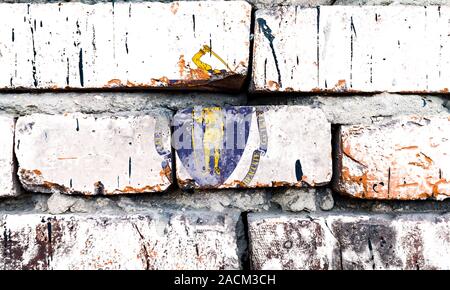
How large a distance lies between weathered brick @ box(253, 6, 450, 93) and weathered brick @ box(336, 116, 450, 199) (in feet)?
0.22

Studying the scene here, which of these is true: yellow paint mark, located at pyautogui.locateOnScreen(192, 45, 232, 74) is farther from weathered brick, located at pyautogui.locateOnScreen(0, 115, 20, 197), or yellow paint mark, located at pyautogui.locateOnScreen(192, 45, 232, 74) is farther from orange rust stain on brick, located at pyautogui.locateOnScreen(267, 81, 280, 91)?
weathered brick, located at pyautogui.locateOnScreen(0, 115, 20, 197)

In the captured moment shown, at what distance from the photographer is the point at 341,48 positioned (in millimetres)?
718

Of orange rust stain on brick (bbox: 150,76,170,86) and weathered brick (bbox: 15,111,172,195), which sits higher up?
orange rust stain on brick (bbox: 150,76,170,86)

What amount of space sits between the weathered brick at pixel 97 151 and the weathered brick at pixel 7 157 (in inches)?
0.4

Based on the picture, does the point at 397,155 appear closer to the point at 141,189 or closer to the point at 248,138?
the point at 248,138

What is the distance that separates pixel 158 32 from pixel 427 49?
1.28ft

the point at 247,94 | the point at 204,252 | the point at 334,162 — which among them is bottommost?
the point at 204,252

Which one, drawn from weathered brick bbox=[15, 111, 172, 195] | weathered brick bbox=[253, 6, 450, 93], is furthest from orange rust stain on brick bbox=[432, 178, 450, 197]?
weathered brick bbox=[15, 111, 172, 195]

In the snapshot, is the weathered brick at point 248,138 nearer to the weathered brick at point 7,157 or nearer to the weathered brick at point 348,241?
the weathered brick at point 348,241

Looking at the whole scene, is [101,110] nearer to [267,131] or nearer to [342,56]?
[267,131]

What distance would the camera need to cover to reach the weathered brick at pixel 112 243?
717mm

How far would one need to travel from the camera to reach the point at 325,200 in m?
0.75

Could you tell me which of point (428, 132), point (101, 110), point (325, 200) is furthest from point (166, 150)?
point (428, 132)

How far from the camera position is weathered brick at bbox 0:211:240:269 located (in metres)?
0.72
